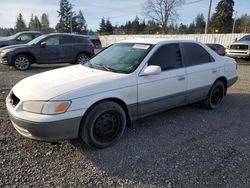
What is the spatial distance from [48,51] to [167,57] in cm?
788

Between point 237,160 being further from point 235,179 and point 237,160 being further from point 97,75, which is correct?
point 97,75

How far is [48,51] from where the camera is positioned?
1098 centimetres

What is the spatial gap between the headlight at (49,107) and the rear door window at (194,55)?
101 inches

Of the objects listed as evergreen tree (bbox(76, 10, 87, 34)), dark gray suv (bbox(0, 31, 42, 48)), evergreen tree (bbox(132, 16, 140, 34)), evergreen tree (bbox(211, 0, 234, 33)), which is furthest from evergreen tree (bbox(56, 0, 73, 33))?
dark gray suv (bbox(0, 31, 42, 48))

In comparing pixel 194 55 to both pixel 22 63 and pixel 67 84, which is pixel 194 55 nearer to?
pixel 67 84

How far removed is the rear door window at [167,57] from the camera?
13.8ft

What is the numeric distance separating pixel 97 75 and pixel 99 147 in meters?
1.08

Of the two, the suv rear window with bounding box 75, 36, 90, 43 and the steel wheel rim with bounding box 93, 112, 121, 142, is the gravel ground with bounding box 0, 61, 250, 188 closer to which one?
the steel wheel rim with bounding box 93, 112, 121, 142

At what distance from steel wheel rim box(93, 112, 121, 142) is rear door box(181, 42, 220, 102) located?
69.2 inches

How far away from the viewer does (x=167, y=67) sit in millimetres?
4359

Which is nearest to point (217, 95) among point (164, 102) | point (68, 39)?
point (164, 102)

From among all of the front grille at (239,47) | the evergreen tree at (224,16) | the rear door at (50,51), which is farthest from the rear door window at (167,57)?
the evergreen tree at (224,16)

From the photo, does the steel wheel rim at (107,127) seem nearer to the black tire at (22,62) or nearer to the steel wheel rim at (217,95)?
the steel wheel rim at (217,95)

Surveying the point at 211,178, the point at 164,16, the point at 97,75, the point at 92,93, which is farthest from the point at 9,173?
the point at 164,16
